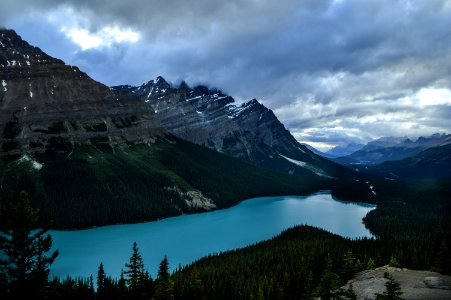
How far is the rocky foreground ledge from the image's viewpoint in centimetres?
5491

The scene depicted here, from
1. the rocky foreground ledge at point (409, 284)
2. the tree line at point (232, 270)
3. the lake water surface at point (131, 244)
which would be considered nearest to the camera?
the tree line at point (232, 270)

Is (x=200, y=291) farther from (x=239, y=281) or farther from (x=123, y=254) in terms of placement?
(x=123, y=254)

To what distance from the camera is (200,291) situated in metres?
85.8

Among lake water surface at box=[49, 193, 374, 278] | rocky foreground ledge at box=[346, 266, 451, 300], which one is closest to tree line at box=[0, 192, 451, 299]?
rocky foreground ledge at box=[346, 266, 451, 300]

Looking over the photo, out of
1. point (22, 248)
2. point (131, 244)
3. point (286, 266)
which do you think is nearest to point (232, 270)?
point (286, 266)

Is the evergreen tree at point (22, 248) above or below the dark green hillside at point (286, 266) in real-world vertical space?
above

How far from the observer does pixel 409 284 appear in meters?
61.2

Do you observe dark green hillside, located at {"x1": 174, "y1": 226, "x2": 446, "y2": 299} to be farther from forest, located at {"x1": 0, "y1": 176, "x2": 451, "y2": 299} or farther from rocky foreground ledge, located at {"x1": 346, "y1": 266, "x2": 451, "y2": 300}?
rocky foreground ledge, located at {"x1": 346, "y1": 266, "x2": 451, "y2": 300}

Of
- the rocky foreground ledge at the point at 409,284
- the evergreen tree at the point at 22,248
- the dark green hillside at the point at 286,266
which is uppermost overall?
the evergreen tree at the point at 22,248

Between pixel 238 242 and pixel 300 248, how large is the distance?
52.7m

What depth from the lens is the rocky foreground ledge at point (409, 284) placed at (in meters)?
54.9

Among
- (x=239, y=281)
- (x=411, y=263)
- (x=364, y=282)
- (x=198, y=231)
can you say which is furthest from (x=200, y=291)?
(x=198, y=231)

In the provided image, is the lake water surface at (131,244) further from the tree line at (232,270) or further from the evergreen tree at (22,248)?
the evergreen tree at (22,248)

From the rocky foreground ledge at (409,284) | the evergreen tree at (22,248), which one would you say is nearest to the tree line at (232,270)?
the evergreen tree at (22,248)
